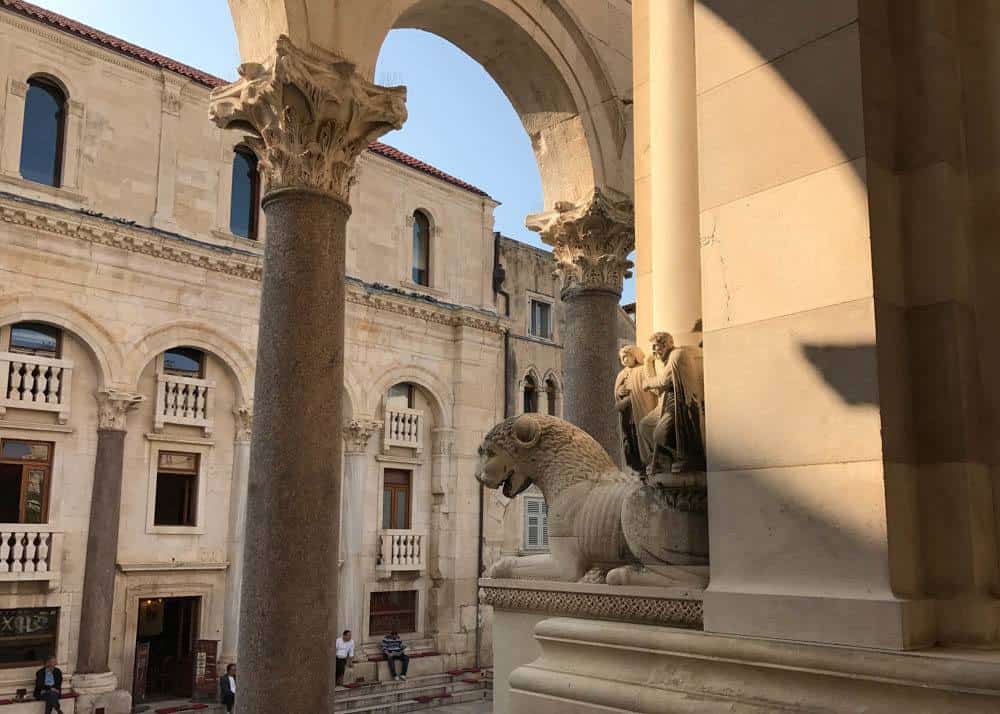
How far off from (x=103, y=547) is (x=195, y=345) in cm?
424

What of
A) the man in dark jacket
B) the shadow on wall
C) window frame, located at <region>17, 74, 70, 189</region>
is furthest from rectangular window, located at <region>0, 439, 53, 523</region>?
the shadow on wall

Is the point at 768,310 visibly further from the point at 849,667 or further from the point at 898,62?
the point at 849,667

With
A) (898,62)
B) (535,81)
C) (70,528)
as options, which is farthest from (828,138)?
(70,528)

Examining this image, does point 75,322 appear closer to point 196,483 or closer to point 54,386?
point 54,386

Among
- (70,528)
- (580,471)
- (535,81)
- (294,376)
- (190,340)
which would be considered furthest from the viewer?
(190,340)

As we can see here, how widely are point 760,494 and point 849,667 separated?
595 mm

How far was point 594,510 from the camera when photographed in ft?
13.2

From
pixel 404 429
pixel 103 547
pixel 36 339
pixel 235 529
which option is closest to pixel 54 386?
pixel 36 339

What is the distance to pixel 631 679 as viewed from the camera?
3.05 meters

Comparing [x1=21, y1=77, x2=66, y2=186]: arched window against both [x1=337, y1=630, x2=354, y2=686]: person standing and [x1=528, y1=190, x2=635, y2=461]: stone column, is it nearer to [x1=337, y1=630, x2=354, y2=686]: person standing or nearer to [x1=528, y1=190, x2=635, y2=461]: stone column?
[x1=337, y1=630, x2=354, y2=686]: person standing

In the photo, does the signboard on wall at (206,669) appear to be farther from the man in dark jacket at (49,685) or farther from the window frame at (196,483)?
the man in dark jacket at (49,685)

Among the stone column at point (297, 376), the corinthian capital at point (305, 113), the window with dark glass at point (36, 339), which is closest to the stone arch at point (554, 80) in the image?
the corinthian capital at point (305, 113)

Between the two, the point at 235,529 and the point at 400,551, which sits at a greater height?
the point at 235,529

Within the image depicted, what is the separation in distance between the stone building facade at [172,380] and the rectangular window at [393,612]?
0.05 m
